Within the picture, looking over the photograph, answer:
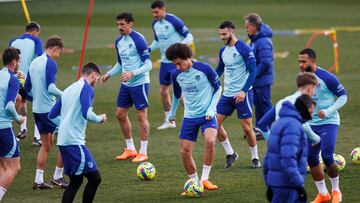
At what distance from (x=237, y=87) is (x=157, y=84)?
1006cm

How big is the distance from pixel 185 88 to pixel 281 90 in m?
10.2

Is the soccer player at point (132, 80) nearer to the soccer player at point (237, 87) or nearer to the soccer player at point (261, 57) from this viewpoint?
the soccer player at point (237, 87)

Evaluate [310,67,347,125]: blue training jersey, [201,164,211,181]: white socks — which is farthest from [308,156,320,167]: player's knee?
[201,164,211,181]: white socks

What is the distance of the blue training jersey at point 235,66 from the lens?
15.6 meters

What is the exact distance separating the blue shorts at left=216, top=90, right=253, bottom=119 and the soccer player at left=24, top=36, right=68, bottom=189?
10.2 feet

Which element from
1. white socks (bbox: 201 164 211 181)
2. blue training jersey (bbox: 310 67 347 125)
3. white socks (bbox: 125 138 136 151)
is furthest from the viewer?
white socks (bbox: 125 138 136 151)

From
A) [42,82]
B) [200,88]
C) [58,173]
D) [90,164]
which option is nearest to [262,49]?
[200,88]

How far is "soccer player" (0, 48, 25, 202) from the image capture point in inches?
519

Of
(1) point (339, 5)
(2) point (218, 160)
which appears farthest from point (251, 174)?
(1) point (339, 5)

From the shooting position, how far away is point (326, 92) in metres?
13.2

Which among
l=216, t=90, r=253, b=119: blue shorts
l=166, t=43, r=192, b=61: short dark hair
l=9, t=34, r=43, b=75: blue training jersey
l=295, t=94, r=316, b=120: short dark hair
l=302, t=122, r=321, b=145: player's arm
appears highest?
l=166, t=43, r=192, b=61: short dark hair

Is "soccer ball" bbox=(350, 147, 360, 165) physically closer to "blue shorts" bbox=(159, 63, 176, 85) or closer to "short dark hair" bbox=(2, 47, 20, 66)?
"blue shorts" bbox=(159, 63, 176, 85)

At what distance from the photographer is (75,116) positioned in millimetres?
12352

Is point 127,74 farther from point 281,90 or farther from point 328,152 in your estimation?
point 281,90
